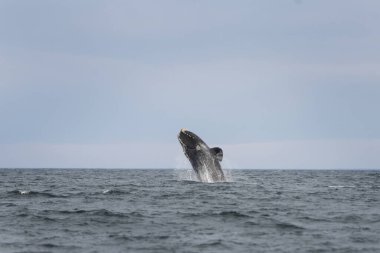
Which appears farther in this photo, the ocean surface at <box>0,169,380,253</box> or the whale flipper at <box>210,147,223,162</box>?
the whale flipper at <box>210,147,223,162</box>

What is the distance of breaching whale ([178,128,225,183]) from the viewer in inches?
1390

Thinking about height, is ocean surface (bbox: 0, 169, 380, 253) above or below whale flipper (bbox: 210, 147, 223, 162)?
below

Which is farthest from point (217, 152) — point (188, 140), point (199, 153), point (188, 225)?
point (188, 225)

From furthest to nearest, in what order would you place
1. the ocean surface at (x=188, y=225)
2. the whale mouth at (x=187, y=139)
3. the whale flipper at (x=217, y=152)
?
the whale flipper at (x=217, y=152) < the whale mouth at (x=187, y=139) < the ocean surface at (x=188, y=225)

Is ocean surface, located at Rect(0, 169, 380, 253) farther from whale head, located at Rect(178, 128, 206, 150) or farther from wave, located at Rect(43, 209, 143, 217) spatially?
whale head, located at Rect(178, 128, 206, 150)

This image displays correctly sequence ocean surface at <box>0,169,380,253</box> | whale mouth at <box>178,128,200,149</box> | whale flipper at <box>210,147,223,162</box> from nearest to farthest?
ocean surface at <box>0,169,380,253</box> < whale mouth at <box>178,128,200,149</box> < whale flipper at <box>210,147,223,162</box>

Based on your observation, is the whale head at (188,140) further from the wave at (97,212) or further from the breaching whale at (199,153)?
the wave at (97,212)

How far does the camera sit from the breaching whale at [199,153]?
3531cm

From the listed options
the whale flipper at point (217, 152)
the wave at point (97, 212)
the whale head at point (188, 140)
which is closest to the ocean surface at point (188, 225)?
the wave at point (97, 212)

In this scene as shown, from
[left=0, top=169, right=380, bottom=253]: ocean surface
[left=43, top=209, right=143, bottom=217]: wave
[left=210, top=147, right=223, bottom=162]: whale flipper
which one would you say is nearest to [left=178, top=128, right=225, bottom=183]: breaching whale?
[left=210, top=147, right=223, bottom=162]: whale flipper

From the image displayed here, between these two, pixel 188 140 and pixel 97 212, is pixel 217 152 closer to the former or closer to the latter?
pixel 188 140

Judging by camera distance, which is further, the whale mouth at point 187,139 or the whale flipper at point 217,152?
the whale flipper at point 217,152

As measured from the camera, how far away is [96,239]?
18281 millimetres

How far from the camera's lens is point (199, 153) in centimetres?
3572
